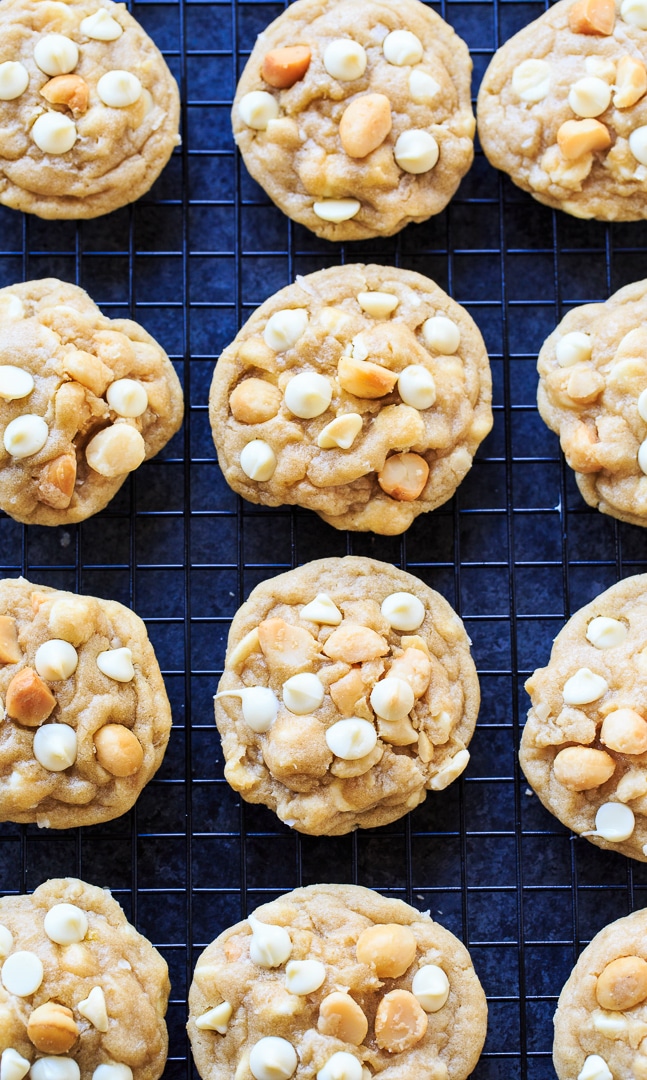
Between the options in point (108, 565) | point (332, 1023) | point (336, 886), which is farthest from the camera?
point (108, 565)

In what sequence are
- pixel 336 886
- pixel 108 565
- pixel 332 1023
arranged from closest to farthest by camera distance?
→ 1. pixel 332 1023
2. pixel 336 886
3. pixel 108 565

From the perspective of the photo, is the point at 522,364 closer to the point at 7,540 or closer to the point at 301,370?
the point at 301,370

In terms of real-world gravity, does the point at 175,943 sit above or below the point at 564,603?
below

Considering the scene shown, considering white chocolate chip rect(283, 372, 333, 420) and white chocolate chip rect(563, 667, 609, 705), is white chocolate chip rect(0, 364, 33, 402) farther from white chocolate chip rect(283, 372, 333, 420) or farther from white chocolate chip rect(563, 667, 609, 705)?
white chocolate chip rect(563, 667, 609, 705)

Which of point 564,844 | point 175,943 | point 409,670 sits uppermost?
point 409,670

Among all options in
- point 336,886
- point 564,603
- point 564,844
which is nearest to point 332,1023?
point 336,886

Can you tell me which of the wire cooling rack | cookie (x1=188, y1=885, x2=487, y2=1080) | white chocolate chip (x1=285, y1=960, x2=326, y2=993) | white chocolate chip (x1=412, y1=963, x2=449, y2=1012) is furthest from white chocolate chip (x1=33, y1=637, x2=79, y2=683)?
white chocolate chip (x1=412, y1=963, x2=449, y2=1012)
